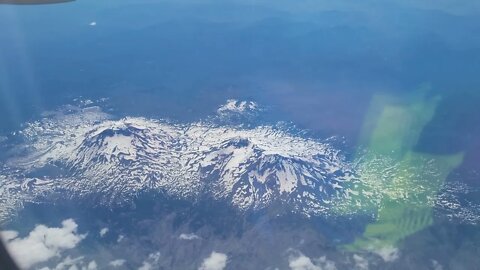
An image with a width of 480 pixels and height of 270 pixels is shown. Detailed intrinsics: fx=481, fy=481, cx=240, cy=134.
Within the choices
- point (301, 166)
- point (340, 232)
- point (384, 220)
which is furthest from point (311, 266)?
point (301, 166)

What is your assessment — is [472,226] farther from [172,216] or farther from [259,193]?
[172,216]

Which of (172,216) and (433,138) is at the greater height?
(433,138)

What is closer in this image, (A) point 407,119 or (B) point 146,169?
(A) point 407,119

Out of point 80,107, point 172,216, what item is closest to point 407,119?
point 172,216

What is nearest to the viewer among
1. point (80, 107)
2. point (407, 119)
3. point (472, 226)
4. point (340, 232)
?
point (472, 226)


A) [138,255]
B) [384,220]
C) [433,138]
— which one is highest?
[433,138]

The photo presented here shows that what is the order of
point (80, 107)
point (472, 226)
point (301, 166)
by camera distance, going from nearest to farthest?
point (472, 226)
point (301, 166)
point (80, 107)
